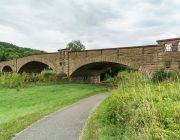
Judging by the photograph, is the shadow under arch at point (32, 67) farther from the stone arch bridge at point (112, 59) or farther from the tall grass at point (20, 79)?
the tall grass at point (20, 79)

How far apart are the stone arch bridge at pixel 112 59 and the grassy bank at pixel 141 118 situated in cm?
1466

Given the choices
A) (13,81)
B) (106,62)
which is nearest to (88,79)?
(106,62)

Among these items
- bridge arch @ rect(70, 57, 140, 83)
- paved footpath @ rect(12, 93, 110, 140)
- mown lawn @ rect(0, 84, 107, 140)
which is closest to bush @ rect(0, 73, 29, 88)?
bridge arch @ rect(70, 57, 140, 83)

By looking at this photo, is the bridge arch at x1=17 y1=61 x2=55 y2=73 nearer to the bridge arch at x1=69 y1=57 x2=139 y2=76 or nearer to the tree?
the bridge arch at x1=69 y1=57 x2=139 y2=76

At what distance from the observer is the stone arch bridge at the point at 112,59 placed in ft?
82.9

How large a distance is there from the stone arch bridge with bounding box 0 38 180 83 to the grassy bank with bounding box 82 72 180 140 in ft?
48.1

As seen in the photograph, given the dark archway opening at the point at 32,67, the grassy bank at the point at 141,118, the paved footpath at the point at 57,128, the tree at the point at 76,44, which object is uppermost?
the tree at the point at 76,44

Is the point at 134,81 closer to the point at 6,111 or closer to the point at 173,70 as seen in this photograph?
the point at 6,111

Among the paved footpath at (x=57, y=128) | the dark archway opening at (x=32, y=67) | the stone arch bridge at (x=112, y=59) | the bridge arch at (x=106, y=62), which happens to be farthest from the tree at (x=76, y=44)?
the paved footpath at (x=57, y=128)

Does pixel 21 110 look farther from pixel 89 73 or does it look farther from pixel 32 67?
pixel 32 67

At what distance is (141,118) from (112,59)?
24.3 metres

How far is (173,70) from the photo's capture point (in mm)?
24844

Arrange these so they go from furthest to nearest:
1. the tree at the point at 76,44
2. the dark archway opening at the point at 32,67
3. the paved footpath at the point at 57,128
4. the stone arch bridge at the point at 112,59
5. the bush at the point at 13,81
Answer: the tree at the point at 76,44, the dark archway opening at the point at 32,67, the bush at the point at 13,81, the stone arch bridge at the point at 112,59, the paved footpath at the point at 57,128

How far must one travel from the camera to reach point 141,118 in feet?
21.6
